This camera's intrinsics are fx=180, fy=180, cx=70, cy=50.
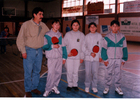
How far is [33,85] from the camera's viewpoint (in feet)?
15.0

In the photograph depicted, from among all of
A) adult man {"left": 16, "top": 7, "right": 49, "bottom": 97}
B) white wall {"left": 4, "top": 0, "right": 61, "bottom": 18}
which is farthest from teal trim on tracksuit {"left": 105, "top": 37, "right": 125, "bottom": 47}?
white wall {"left": 4, "top": 0, "right": 61, "bottom": 18}

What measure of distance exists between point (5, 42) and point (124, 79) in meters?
7.88

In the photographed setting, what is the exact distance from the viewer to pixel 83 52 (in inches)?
188

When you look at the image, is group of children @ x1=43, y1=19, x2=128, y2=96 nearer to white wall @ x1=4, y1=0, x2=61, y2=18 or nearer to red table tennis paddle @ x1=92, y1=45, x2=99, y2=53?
red table tennis paddle @ x1=92, y1=45, x2=99, y2=53

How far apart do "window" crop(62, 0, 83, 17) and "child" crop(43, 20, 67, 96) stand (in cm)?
2312

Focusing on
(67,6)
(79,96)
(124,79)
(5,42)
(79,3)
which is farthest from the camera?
(67,6)

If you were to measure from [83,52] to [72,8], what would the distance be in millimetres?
24787

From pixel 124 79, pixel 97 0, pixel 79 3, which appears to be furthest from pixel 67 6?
pixel 124 79

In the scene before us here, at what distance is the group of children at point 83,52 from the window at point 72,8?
75.1 feet

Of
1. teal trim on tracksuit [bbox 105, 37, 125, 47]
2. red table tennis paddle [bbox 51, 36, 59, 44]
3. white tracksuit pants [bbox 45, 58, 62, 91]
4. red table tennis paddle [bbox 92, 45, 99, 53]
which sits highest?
red table tennis paddle [bbox 51, 36, 59, 44]

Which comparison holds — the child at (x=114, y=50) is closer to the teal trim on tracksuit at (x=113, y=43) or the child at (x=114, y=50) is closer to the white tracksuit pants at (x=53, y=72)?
the teal trim on tracksuit at (x=113, y=43)

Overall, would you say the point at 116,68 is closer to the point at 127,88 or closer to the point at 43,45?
the point at 127,88

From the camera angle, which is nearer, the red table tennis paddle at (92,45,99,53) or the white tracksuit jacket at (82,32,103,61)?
the red table tennis paddle at (92,45,99,53)

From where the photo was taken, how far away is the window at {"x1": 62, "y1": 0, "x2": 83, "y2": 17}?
89.3ft
